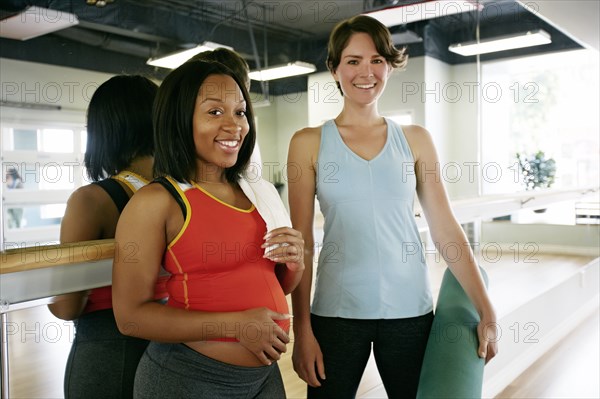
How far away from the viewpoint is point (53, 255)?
108cm

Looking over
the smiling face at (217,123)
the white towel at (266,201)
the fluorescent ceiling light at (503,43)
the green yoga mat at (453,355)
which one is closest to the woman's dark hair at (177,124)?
the smiling face at (217,123)

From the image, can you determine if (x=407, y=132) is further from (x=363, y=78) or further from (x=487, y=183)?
(x=487, y=183)

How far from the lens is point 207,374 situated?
3.37ft

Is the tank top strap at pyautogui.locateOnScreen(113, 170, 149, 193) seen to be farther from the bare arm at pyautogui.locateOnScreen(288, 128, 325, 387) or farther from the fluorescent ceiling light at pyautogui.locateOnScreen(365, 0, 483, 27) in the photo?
the fluorescent ceiling light at pyautogui.locateOnScreen(365, 0, 483, 27)

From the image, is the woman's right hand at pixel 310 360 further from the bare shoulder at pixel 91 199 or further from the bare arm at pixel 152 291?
the bare shoulder at pixel 91 199

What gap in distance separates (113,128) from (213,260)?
43 cm

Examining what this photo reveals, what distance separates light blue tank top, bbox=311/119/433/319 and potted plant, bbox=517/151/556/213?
375 cm

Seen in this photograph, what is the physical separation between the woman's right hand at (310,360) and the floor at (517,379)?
0.51 meters

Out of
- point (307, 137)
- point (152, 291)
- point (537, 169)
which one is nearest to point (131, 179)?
point (152, 291)

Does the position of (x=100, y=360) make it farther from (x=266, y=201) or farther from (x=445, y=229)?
(x=445, y=229)

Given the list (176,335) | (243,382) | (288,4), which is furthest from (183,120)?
(288,4)

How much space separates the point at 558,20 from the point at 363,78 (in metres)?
3.49

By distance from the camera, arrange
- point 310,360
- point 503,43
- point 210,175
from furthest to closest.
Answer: point 503,43
point 310,360
point 210,175

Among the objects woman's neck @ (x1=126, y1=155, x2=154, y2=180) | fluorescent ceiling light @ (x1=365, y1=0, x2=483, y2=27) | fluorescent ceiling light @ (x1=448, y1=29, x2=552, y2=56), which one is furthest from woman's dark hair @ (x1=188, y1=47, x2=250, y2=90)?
fluorescent ceiling light @ (x1=448, y1=29, x2=552, y2=56)
